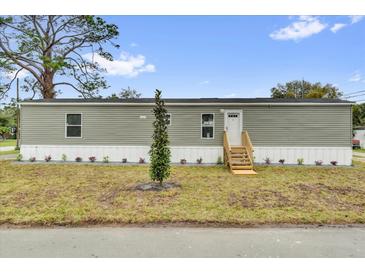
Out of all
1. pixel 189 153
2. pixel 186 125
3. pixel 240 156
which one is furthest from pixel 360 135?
pixel 186 125

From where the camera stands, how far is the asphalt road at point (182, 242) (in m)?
3.09

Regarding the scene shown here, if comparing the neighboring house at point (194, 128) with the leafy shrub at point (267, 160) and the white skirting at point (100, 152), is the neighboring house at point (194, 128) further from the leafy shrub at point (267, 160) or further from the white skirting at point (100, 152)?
the leafy shrub at point (267, 160)

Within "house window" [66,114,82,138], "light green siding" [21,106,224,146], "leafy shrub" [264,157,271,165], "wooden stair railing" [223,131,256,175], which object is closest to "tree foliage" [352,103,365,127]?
"leafy shrub" [264,157,271,165]

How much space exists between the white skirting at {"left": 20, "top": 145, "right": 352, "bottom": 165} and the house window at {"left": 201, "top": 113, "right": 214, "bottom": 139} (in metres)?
0.62

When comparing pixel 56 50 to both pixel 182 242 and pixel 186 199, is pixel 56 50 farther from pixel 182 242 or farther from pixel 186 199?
pixel 182 242

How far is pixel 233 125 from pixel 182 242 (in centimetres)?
896

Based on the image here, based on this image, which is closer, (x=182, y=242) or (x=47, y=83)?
(x=182, y=242)

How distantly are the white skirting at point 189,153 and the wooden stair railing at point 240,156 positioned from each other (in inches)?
28.7

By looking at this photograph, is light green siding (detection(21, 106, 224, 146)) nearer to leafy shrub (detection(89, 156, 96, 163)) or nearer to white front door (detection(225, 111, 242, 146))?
leafy shrub (detection(89, 156, 96, 163))

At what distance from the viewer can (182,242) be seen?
11.1ft

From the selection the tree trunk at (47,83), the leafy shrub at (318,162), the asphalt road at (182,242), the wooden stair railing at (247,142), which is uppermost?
the tree trunk at (47,83)

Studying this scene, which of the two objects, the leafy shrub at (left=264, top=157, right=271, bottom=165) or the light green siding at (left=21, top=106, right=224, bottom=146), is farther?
the light green siding at (left=21, top=106, right=224, bottom=146)

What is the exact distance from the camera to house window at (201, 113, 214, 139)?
11750 mm

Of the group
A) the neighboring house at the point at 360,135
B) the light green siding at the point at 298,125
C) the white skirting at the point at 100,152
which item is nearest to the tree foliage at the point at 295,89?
the neighboring house at the point at 360,135
